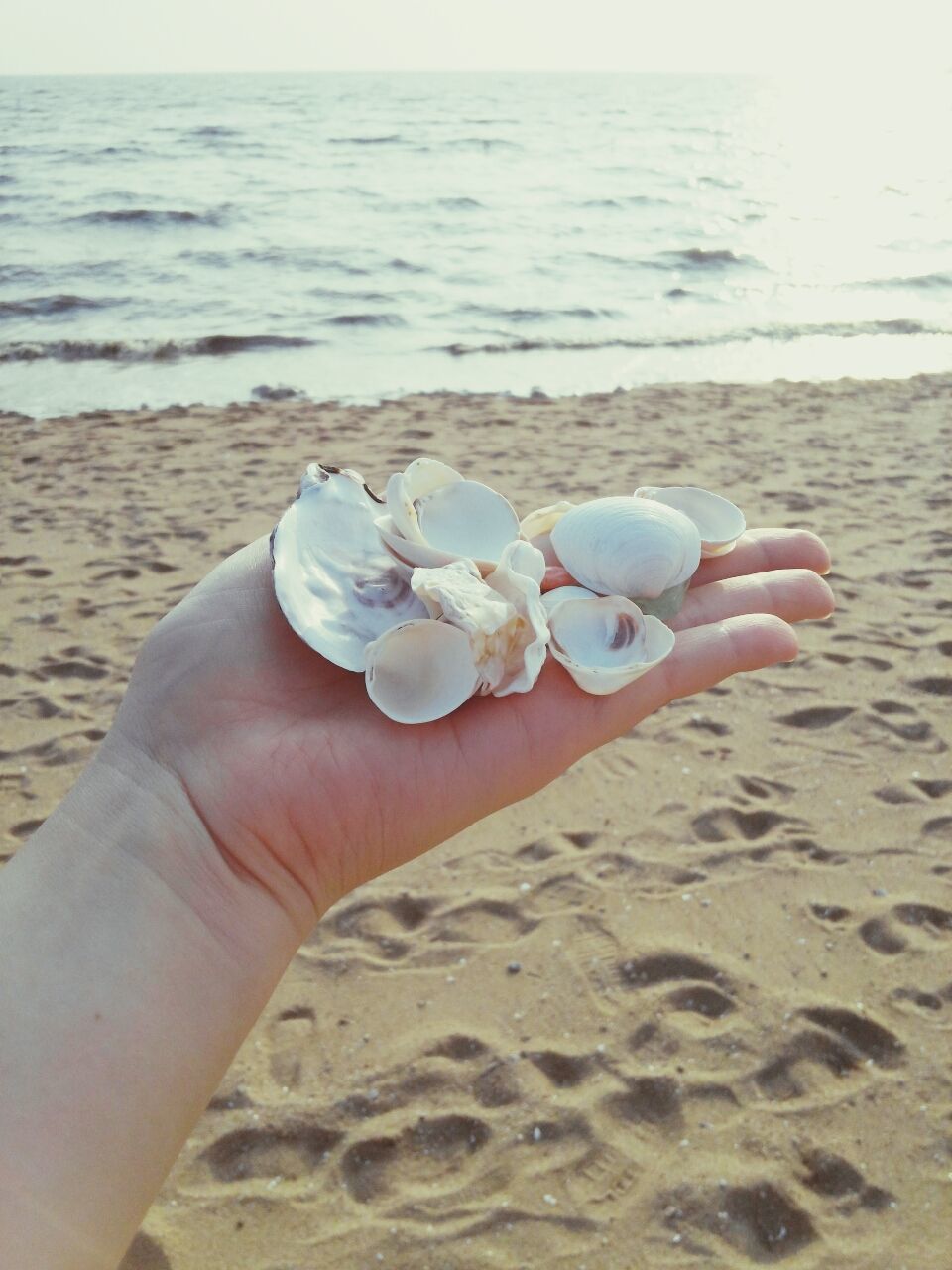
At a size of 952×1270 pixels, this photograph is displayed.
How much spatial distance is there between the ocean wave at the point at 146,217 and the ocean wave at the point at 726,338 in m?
8.10

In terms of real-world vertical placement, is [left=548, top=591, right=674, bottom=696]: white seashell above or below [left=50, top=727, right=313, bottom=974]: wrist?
above

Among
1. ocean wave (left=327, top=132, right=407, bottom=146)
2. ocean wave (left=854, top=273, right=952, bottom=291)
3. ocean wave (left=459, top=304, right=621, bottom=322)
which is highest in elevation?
ocean wave (left=327, top=132, right=407, bottom=146)

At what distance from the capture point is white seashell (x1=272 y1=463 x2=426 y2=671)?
1843 millimetres

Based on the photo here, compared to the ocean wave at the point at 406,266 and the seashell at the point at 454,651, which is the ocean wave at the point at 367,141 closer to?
the ocean wave at the point at 406,266

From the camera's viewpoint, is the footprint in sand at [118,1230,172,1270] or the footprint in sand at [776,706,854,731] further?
the footprint in sand at [776,706,854,731]

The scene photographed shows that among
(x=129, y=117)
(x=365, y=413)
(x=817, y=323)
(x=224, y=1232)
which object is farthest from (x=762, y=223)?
(x=129, y=117)

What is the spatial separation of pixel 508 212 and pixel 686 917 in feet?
60.0

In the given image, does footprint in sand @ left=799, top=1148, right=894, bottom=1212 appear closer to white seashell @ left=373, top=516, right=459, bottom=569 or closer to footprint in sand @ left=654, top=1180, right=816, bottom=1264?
footprint in sand @ left=654, top=1180, right=816, bottom=1264

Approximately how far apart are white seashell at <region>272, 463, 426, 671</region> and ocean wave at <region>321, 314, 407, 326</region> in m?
10.5

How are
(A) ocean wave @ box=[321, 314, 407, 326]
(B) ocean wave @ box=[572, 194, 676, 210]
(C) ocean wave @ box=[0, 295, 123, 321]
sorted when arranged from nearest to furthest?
(A) ocean wave @ box=[321, 314, 407, 326] < (C) ocean wave @ box=[0, 295, 123, 321] < (B) ocean wave @ box=[572, 194, 676, 210]

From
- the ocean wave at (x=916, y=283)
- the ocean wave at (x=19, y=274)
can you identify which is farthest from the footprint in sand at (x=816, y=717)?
the ocean wave at (x=19, y=274)

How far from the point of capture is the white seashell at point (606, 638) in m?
1.94

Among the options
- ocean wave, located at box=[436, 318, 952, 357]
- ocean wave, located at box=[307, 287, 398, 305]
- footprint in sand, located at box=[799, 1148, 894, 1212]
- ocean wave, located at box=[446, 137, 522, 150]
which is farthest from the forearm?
ocean wave, located at box=[446, 137, 522, 150]

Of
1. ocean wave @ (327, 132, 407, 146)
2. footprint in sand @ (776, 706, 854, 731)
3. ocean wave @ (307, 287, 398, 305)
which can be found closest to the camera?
footprint in sand @ (776, 706, 854, 731)
